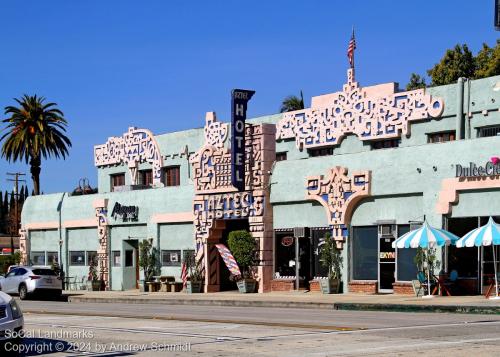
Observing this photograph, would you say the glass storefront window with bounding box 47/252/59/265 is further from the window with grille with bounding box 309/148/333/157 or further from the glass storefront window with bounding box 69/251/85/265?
the window with grille with bounding box 309/148/333/157

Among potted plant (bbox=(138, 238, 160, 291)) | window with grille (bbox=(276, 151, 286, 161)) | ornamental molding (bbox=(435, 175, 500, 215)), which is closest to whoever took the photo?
ornamental molding (bbox=(435, 175, 500, 215))

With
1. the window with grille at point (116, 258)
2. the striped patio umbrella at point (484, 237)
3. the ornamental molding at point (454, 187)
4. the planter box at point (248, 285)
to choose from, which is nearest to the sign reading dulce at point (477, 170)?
the ornamental molding at point (454, 187)

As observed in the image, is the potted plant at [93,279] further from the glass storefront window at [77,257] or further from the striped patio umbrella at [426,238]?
the striped patio umbrella at [426,238]

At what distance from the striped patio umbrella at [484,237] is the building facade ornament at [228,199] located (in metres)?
11.1

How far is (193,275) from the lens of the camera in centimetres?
4038

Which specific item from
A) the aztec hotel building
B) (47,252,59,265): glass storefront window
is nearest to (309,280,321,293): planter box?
the aztec hotel building

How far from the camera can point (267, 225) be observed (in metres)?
37.6

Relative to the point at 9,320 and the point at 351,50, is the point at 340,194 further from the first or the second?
the point at 9,320

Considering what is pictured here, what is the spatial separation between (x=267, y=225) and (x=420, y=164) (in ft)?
28.0

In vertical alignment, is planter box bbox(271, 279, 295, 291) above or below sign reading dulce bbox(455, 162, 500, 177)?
below

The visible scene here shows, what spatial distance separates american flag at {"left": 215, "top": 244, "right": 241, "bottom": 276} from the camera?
38.2 m

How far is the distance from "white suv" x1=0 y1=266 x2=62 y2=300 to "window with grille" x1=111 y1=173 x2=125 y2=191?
12.2m

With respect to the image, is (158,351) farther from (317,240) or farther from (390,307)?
(317,240)

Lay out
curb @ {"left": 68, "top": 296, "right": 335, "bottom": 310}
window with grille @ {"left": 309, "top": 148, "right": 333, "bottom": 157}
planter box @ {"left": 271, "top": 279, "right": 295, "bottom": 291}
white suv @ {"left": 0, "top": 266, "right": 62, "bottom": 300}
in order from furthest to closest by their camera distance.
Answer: window with grille @ {"left": 309, "top": 148, "right": 333, "bottom": 157}
white suv @ {"left": 0, "top": 266, "right": 62, "bottom": 300}
planter box @ {"left": 271, "top": 279, "right": 295, "bottom": 291}
curb @ {"left": 68, "top": 296, "right": 335, "bottom": 310}
